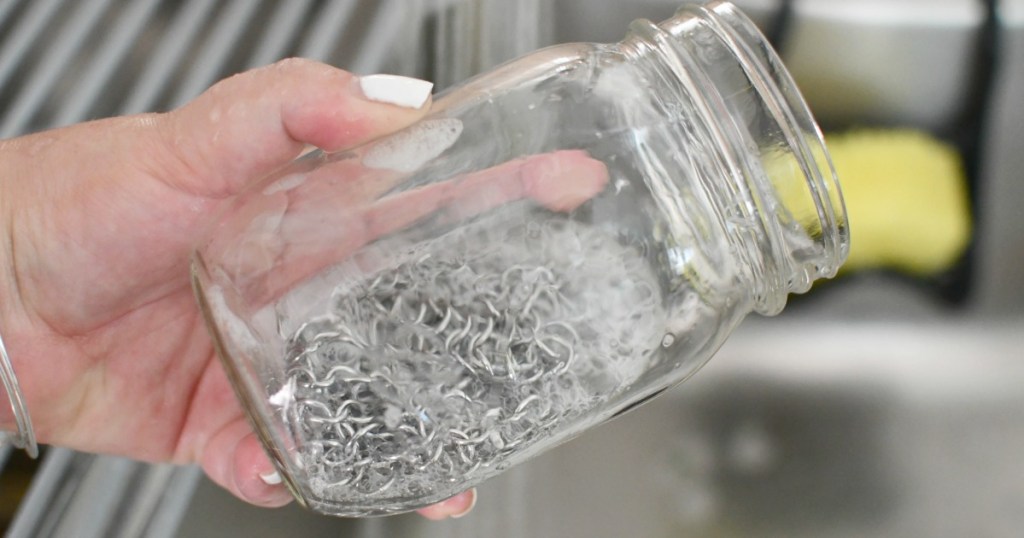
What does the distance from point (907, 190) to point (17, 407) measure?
64 cm

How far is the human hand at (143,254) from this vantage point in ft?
1.19

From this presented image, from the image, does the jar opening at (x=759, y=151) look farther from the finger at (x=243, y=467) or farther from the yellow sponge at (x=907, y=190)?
the yellow sponge at (x=907, y=190)

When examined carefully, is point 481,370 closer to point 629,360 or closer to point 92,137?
point 629,360

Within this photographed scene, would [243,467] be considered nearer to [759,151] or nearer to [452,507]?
[452,507]

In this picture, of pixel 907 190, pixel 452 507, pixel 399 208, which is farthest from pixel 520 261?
pixel 907 190

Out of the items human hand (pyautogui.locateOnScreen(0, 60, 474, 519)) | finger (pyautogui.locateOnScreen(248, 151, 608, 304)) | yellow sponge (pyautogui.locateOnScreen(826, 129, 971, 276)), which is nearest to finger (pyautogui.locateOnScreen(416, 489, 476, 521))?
human hand (pyautogui.locateOnScreen(0, 60, 474, 519))

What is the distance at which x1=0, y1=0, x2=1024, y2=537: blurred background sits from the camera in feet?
2.28

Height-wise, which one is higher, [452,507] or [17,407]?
[17,407]

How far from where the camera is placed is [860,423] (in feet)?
2.46

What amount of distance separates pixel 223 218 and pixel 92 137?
0.25 feet

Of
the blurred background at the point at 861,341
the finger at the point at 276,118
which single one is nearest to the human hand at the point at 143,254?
the finger at the point at 276,118

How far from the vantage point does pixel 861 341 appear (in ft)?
2.59

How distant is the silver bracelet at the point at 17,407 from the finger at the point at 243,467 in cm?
8

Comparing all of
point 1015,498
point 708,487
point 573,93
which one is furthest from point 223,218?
point 1015,498
